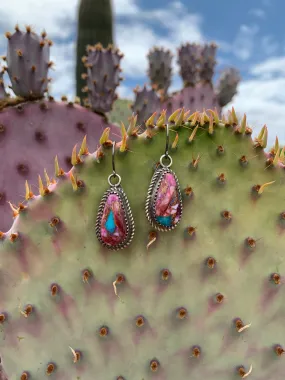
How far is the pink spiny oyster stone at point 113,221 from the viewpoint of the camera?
2.85 ft

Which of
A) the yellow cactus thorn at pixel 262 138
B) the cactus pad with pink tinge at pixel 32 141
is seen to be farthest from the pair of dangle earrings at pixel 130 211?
the cactus pad with pink tinge at pixel 32 141

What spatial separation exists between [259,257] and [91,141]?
877 millimetres

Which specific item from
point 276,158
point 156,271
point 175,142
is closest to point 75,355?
point 156,271

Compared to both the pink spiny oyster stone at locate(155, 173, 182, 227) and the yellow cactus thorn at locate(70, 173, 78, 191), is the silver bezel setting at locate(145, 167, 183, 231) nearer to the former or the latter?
the pink spiny oyster stone at locate(155, 173, 182, 227)

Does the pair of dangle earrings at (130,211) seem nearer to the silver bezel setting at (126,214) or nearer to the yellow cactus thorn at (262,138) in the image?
the silver bezel setting at (126,214)

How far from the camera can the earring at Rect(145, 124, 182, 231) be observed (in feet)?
2.88

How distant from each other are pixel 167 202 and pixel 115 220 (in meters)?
0.10

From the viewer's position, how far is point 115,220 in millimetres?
870

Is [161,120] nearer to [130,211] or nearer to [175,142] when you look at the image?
[175,142]

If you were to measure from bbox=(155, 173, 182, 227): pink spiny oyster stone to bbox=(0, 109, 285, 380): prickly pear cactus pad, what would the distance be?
7cm

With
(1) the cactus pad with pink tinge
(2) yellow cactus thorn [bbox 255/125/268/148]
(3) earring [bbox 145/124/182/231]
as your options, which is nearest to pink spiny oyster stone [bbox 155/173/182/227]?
(3) earring [bbox 145/124/182/231]

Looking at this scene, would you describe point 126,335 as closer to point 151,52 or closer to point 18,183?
point 18,183

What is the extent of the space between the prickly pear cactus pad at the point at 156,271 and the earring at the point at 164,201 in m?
0.05

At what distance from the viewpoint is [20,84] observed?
1662 mm
